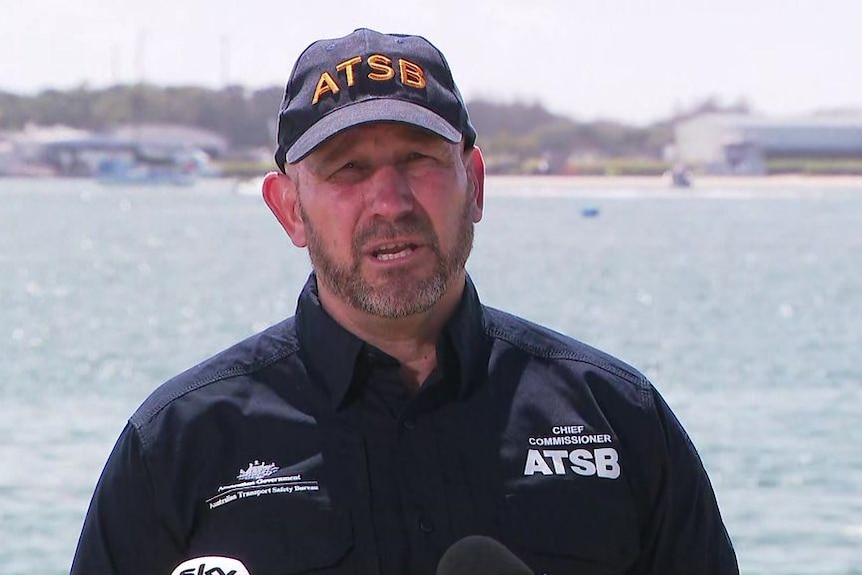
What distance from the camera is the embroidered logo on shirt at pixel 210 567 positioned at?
243cm

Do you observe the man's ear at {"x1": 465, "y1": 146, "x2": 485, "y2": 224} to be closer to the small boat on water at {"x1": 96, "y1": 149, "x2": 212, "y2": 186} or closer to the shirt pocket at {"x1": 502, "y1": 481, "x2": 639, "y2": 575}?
the shirt pocket at {"x1": 502, "y1": 481, "x2": 639, "y2": 575}

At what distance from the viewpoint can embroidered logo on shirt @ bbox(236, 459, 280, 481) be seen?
2512 millimetres

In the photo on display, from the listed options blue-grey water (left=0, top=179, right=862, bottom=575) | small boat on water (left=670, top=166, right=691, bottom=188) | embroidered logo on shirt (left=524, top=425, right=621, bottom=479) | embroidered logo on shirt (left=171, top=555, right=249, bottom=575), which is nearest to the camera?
embroidered logo on shirt (left=171, top=555, right=249, bottom=575)

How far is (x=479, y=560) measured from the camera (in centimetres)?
176

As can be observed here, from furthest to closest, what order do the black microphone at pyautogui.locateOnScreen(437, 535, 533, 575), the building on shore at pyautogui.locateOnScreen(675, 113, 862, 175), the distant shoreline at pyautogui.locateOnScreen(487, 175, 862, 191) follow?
the building on shore at pyautogui.locateOnScreen(675, 113, 862, 175), the distant shoreline at pyautogui.locateOnScreen(487, 175, 862, 191), the black microphone at pyautogui.locateOnScreen(437, 535, 533, 575)

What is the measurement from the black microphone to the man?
0.67 metres

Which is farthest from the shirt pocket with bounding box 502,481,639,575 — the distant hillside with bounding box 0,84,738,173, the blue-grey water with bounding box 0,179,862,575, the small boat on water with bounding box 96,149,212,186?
the small boat on water with bounding box 96,149,212,186

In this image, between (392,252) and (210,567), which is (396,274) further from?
(210,567)

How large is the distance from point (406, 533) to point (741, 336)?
982 inches

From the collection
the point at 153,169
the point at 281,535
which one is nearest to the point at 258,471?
the point at 281,535

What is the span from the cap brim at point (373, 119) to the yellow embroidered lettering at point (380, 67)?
5cm

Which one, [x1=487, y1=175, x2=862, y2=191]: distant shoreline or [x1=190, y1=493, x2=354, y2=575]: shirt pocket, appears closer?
[x1=190, y1=493, x2=354, y2=575]: shirt pocket

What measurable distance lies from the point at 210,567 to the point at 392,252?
538mm

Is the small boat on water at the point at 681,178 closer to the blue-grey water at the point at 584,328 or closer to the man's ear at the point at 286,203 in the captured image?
the blue-grey water at the point at 584,328
